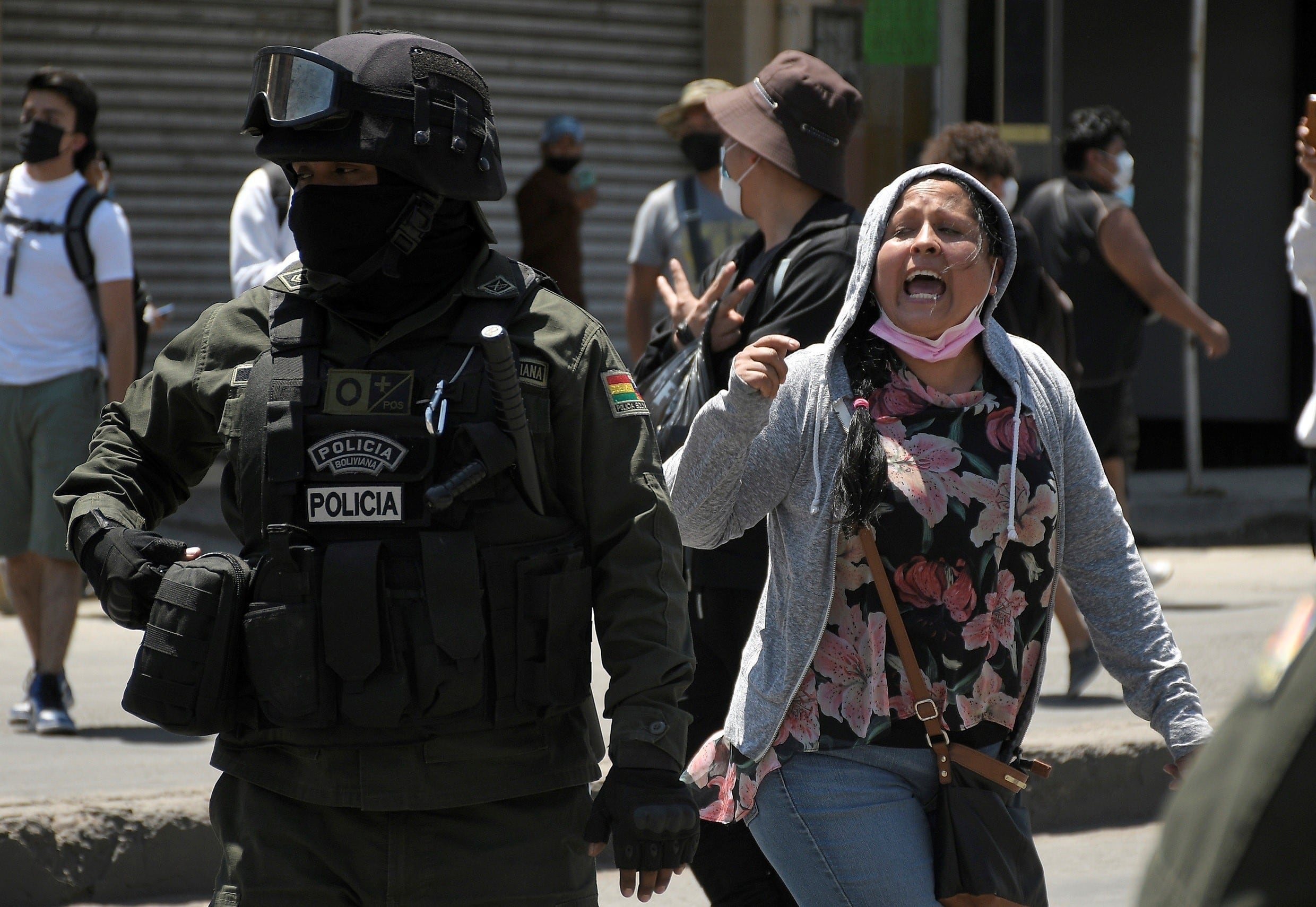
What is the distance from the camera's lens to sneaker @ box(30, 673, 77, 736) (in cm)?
530

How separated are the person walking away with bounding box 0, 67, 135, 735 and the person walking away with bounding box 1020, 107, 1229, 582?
3.71 m

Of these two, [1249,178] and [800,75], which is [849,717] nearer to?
[800,75]

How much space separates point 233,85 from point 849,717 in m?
7.43

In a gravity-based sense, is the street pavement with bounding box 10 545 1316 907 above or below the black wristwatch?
below

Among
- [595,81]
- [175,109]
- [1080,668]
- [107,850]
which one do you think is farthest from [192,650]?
[595,81]

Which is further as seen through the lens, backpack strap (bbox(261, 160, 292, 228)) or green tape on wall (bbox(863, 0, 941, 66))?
green tape on wall (bbox(863, 0, 941, 66))

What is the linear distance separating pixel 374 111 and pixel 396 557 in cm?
65

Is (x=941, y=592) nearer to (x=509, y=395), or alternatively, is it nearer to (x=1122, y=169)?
(x=509, y=395)

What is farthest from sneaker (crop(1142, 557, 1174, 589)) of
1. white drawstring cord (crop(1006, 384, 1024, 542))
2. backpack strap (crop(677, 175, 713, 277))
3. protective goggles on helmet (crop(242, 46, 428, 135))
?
protective goggles on helmet (crop(242, 46, 428, 135))

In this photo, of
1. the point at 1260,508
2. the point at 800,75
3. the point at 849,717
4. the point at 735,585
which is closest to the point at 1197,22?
the point at 1260,508

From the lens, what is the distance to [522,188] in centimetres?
916

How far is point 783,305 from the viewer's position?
142 inches

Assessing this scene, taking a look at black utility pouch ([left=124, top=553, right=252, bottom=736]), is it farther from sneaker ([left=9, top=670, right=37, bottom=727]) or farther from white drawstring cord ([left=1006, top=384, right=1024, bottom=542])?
sneaker ([left=9, top=670, right=37, bottom=727])

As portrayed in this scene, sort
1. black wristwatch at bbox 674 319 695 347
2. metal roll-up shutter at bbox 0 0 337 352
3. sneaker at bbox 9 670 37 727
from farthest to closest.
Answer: metal roll-up shutter at bbox 0 0 337 352, sneaker at bbox 9 670 37 727, black wristwatch at bbox 674 319 695 347
